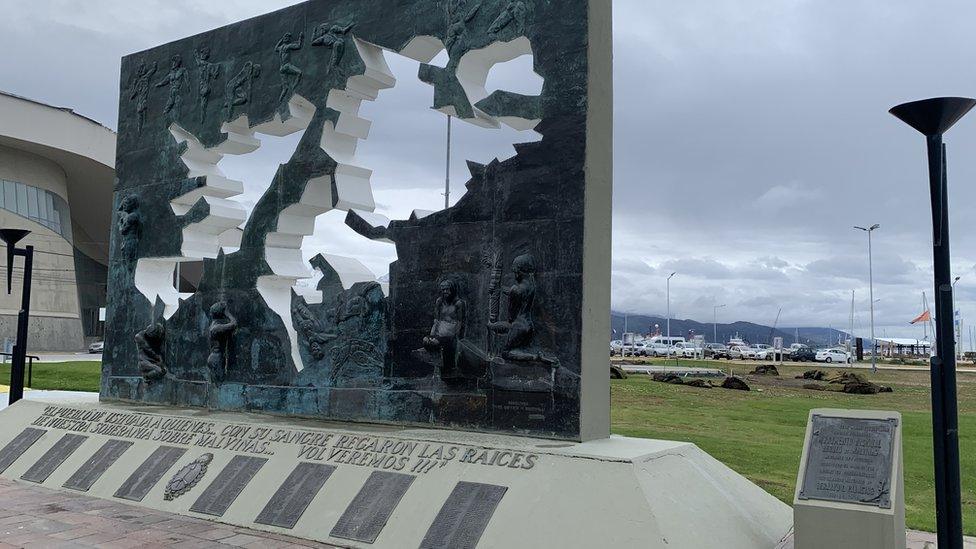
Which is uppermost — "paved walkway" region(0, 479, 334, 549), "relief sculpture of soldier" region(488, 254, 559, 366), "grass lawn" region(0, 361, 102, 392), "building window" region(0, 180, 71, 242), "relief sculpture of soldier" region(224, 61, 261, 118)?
"building window" region(0, 180, 71, 242)

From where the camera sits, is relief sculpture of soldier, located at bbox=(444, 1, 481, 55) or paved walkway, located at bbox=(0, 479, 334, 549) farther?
relief sculpture of soldier, located at bbox=(444, 1, 481, 55)

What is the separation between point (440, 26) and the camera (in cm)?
787

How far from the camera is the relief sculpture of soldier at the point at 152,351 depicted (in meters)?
9.74

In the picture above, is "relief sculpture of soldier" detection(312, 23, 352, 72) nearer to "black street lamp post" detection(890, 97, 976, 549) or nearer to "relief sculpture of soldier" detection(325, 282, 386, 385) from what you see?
"relief sculpture of soldier" detection(325, 282, 386, 385)

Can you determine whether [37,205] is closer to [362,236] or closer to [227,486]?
[362,236]

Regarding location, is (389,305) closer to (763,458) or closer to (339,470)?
(339,470)

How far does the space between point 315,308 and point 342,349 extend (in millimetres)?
633

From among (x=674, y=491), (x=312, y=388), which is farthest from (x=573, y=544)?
(x=312, y=388)

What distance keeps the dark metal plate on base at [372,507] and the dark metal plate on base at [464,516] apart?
0.43 metres

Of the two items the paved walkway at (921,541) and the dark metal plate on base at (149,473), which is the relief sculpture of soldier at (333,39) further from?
the paved walkway at (921,541)

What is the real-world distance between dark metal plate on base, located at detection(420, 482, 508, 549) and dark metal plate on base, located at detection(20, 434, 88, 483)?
15.4 feet

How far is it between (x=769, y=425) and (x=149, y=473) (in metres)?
9.48

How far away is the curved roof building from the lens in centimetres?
3388

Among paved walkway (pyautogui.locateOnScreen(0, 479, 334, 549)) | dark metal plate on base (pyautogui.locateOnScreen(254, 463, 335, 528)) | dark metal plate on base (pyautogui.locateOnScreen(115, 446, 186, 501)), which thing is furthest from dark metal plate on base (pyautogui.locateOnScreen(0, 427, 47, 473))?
dark metal plate on base (pyautogui.locateOnScreen(254, 463, 335, 528))
